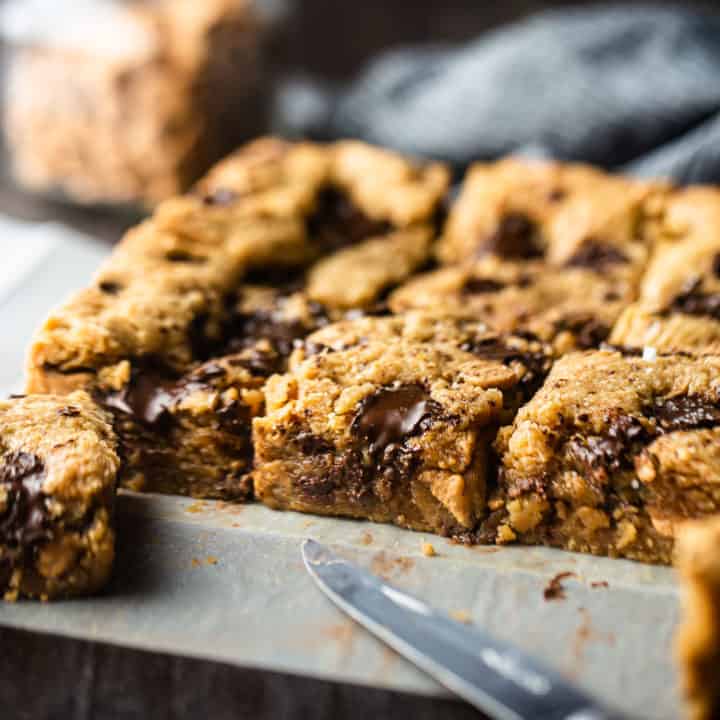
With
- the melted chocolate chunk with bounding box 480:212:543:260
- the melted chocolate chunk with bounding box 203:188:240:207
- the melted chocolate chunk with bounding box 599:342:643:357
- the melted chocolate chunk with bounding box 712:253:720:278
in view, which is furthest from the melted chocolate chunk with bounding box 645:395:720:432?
the melted chocolate chunk with bounding box 203:188:240:207

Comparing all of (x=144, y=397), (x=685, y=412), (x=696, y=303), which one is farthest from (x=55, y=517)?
(x=696, y=303)

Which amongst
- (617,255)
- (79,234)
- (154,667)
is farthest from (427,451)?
(79,234)

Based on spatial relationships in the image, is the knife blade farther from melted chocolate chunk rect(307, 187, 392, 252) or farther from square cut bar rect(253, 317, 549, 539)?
melted chocolate chunk rect(307, 187, 392, 252)

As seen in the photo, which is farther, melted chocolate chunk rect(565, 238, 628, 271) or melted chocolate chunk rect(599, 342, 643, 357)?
melted chocolate chunk rect(565, 238, 628, 271)

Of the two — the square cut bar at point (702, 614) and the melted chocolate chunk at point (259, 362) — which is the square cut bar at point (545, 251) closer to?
the melted chocolate chunk at point (259, 362)

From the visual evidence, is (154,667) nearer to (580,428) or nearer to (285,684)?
(285,684)

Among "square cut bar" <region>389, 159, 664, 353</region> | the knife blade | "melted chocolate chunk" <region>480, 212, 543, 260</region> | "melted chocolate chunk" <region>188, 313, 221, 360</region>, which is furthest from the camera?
"melted chocolate chunk" <region>480, 212, 543, 260</region>
